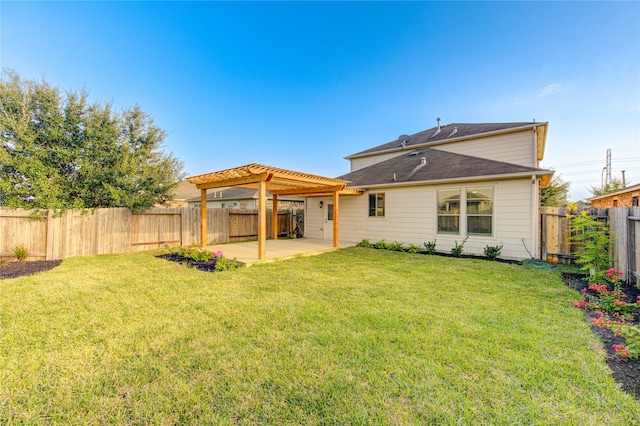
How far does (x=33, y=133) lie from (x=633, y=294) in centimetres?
1458

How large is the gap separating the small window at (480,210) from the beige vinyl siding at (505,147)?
5.54 metres

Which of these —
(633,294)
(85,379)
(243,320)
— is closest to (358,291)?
(243,320)

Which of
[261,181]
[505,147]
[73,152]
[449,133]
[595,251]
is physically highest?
[449,133]

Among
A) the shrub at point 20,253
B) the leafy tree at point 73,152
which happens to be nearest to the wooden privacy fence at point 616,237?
the leafy tree at point 73,152

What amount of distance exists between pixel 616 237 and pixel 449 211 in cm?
389

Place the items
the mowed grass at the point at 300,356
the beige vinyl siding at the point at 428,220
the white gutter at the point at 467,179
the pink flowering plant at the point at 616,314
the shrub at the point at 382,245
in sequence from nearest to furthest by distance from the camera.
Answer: the mowed grass at the point at 300,356 < the pink flowering plant at the point at 616,314 < the white gutter at the point at 467,179 < the beige vinyl siding at the point at 428,220 < the shrub at the point at 382,245

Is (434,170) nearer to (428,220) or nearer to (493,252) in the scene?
(428,220)

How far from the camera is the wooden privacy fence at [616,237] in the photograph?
15.0ft

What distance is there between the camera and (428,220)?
8.98 metres

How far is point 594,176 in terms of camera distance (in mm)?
28156

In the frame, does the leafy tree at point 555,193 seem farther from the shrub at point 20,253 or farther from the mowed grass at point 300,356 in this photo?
the shrub at point 20,253

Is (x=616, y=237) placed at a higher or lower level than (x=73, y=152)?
lower

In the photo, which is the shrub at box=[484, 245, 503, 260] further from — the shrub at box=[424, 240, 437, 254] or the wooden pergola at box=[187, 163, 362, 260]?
the wooden pergola at box=[187, 163, 362, 260]

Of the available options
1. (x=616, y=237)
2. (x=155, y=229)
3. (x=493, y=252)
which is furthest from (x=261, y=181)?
(x=616, y=237)
